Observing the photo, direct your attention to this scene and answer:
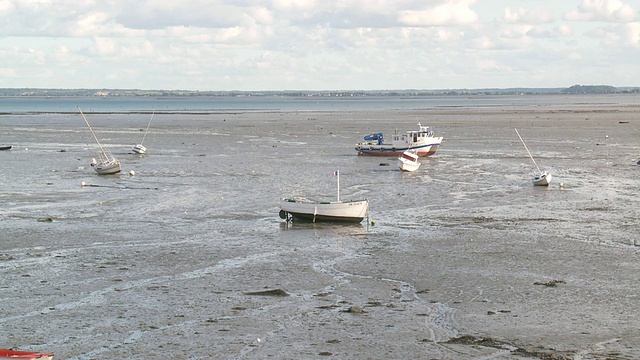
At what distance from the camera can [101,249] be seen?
108 feet

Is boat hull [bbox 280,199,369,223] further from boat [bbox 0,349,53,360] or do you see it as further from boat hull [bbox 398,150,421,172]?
boat hull [bbox 398,150,421,172]

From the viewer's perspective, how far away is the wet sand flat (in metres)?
21.8

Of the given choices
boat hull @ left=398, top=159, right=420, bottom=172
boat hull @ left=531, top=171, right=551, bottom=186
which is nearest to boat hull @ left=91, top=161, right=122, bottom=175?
boat hull @ left=398, top=159, right=420, bottom=172

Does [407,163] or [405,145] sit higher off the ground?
[405,145]

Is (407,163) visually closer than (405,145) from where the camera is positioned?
Yes

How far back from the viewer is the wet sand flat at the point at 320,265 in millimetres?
21750

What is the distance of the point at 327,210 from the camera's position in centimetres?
3809

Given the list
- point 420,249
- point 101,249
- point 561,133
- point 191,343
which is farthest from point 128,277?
point 561,133

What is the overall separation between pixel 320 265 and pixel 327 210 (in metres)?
8.05

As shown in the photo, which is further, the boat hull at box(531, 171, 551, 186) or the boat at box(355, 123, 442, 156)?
the boat at box(355, 123, 442, 156)

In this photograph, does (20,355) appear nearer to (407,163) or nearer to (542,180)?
(542,180)

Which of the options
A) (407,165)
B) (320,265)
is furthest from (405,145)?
(320,265)

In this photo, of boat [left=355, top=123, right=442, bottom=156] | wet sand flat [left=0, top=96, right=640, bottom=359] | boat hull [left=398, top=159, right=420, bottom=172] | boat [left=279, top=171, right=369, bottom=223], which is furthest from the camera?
boat [left=355, top=123, right=442, bottom=156]

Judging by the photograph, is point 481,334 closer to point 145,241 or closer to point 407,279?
point 407,279
